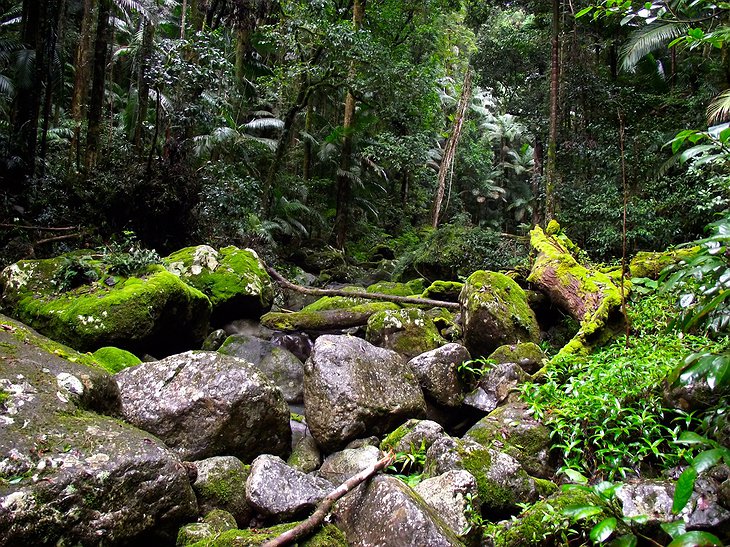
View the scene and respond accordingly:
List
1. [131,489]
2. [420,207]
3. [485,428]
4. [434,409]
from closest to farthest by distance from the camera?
[131,489] < [485,428] < [434,409] < [420,207]

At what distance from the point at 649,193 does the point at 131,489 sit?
12587 millimetres

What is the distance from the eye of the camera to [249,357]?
26.1ft

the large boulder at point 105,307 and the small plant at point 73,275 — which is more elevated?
the small plant at point 73,275

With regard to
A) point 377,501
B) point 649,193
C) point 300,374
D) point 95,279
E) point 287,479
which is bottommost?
point 300,374

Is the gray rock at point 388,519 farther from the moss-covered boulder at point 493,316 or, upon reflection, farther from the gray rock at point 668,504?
the moss-covered boulder at point 493,316

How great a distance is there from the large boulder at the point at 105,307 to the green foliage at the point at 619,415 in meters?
5.10

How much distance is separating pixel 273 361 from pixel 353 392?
2.74 metres

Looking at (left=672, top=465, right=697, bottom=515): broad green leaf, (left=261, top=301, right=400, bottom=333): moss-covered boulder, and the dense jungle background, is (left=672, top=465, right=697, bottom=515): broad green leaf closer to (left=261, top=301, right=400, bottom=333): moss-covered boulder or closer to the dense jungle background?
the dense jungle background

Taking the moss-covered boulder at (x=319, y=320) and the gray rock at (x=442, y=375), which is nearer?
the gray rock at (x=442, y=375)

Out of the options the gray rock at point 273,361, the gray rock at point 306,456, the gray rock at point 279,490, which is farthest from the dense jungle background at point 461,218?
the gray rock at point 273,361

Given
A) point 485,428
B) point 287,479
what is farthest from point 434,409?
point 287,479

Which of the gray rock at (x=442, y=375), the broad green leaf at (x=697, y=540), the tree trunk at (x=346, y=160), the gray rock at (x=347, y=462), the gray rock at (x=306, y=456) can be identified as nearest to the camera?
the broad green leaf at (x=697, y=540)

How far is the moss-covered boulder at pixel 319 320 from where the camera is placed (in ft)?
30.9

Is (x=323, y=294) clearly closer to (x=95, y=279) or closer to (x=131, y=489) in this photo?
(x=95, y=279)
